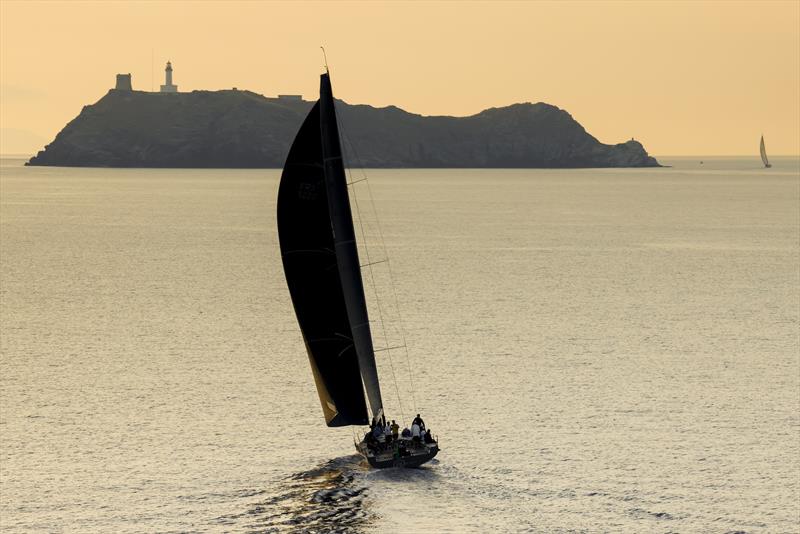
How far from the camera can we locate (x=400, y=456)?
50.2m

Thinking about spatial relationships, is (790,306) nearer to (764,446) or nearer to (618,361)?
(618,361)

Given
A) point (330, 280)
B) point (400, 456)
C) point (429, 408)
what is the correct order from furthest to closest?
point (429, 408), point (400, 456), point (330, 280)

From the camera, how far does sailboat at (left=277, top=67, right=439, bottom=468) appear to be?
47719mm

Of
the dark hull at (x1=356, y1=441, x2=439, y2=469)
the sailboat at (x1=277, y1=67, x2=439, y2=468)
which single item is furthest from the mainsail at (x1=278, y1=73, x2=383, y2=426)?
the dark hull at (x1=356, y1=441, x2=439, y2=469)

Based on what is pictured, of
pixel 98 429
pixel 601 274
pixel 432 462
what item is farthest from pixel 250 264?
pixel 432 462

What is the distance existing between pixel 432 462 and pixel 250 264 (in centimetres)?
9243

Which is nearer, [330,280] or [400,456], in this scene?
[330,280]

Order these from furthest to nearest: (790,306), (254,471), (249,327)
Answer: (790,306)
(249,327)
(254,471)

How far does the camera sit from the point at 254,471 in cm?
5156

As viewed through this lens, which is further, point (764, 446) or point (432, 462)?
point (764, 446)

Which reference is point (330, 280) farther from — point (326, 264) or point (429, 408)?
point (429, 408)

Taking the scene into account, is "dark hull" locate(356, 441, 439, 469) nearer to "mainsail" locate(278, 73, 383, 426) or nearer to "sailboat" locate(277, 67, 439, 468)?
"sailboat" locate(277, 67, 439, 468)

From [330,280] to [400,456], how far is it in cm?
827

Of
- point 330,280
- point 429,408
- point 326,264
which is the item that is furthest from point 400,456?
point 429,408
